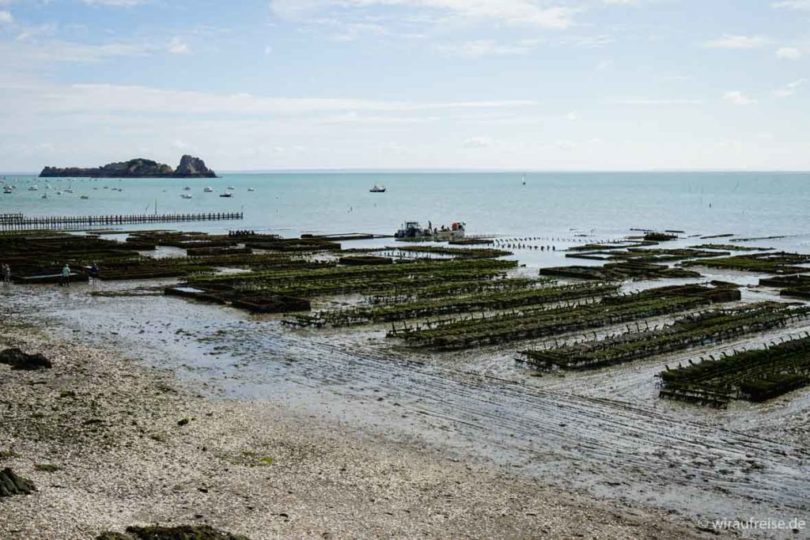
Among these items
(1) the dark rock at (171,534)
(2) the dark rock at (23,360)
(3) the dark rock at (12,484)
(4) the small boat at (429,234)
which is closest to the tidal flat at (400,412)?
(3) the dark rock at (12,484)

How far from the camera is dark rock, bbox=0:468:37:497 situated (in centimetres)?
1788

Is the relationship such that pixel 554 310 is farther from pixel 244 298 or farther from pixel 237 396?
pixel 237 396

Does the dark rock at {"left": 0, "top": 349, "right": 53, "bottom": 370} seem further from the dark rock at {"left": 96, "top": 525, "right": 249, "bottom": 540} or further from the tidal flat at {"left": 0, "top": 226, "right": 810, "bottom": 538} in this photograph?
the dark rock at {"left": 96, "top": 525, "right": 249, "bottom": 540}

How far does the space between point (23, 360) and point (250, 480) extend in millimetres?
14338

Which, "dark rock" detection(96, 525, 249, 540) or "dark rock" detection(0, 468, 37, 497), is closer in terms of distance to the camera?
"dark rock" detection(96, 525, 249, 540)

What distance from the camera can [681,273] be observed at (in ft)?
207

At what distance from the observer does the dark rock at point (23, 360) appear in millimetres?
30000

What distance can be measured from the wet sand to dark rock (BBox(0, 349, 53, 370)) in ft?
7.04

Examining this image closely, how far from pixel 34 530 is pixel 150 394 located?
11.6 meters

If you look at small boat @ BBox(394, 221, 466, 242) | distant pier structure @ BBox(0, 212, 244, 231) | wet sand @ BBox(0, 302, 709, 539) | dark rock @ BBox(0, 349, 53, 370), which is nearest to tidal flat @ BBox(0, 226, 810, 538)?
wet sand @ BBox(0, 302, 709, 539)

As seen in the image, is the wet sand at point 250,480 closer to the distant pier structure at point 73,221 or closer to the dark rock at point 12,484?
the dark rock at point 12,484

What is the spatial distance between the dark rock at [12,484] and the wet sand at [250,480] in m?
0.23

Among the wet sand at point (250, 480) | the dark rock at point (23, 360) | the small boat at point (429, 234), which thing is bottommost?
the wet sand at point (250, 480)

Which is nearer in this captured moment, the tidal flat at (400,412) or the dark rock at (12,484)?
the dark rock at (12,484)
